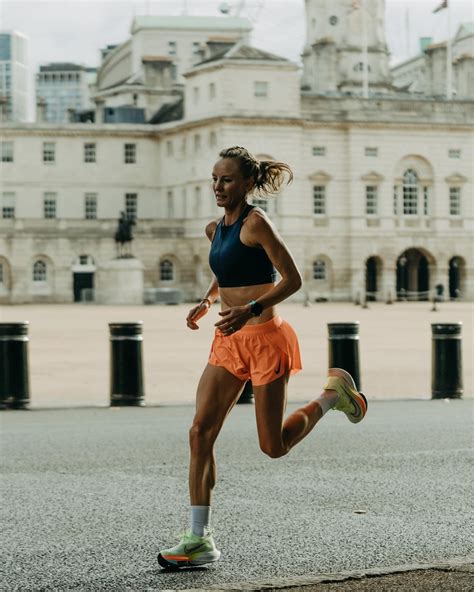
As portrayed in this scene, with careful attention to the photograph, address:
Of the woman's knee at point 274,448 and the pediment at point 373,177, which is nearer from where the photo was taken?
the woman's knee at point 274,448

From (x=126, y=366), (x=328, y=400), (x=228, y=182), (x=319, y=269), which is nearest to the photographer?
(x=228, y=182)

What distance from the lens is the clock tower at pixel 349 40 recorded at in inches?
4198

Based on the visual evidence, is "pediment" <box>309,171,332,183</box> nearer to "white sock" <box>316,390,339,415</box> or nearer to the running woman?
"white sock" <box>316,390,339,415</box>

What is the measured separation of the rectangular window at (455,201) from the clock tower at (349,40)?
15554 millimetres

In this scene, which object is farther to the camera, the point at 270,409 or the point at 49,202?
the point at 49,202

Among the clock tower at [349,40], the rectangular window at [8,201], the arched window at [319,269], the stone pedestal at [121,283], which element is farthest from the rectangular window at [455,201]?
the rectangular window at [8,201]

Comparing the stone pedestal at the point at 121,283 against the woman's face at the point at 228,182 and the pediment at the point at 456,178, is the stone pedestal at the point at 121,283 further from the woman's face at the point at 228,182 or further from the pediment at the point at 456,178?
the woman's face at the point at 228,182

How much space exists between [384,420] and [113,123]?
84546 mm

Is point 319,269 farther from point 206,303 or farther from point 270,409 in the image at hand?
point 270,409

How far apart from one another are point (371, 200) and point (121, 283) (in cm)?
2344

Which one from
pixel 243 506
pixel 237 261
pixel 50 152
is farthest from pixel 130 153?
pixel 237 261

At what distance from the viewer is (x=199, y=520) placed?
6617 mm

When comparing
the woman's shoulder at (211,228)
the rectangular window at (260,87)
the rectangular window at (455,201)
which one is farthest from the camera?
the rectangular window at (455,201)

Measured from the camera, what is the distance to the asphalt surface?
6.53 m
